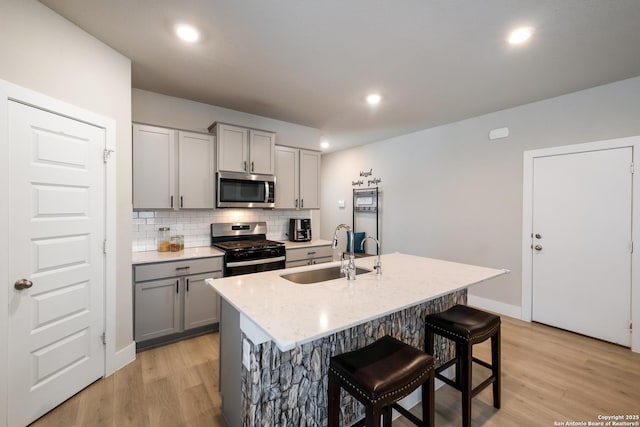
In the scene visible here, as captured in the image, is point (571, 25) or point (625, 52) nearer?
point (571, 25)

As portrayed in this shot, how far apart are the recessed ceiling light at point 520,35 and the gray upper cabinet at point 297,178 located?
268 cm

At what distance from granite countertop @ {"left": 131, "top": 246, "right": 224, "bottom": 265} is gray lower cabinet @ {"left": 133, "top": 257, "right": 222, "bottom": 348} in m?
0.05

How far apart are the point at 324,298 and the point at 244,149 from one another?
2.50 meters

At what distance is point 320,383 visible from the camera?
5.20ft

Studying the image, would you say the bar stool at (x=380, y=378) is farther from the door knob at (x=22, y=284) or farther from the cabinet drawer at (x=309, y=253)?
the cabinet drawer at (x=309, y=253)

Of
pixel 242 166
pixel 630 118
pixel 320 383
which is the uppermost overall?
pixel 630 118

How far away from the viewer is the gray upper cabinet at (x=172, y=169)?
2867 millimetres

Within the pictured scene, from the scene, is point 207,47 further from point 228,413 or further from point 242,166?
point 228,413

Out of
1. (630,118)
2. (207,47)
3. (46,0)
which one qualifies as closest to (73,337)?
(46,0)

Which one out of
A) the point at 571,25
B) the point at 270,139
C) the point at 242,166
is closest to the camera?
the point at 571,25

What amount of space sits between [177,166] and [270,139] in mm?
1198

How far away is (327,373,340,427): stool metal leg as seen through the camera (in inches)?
55.6

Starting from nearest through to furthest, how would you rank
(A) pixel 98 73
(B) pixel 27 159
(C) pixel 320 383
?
1. (C) pixel 320 383
2. (B) pixel 27 159
3. (A) pixel 98 73

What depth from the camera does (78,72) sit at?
206 cm
